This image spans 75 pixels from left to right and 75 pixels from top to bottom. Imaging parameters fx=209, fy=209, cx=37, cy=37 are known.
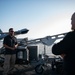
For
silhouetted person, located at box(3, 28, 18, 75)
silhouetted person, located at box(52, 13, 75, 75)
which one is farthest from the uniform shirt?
silhouetted person, located at box(52, 13, 75, 75)

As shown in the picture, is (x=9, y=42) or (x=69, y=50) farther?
(x=9, y=42)

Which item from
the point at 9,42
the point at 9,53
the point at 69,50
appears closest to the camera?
the point at 69,50

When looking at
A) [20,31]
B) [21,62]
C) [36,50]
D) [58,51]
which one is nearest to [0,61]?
[21,62]

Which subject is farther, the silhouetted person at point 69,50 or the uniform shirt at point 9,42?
the uniform shirt at point 9,42

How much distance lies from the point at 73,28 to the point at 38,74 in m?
7.33

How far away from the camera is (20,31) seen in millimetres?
27328

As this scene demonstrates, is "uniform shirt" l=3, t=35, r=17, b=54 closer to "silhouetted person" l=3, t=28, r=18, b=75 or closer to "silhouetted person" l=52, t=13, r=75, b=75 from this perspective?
"silhouetted person" l=3, t=28, r=18, b=75

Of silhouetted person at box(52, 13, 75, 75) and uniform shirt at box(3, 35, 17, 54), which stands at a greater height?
uniform shirt at box(3, 35, 17, 54)

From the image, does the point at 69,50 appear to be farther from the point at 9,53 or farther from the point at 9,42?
the point at 9,42

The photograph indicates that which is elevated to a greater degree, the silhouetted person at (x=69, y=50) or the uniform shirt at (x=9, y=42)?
the uniform shirt at (x=9, y=42)

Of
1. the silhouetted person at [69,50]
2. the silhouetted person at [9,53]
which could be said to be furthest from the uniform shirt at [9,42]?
the silhouetted person at [69,50]

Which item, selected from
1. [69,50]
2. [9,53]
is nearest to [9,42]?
[9,53]

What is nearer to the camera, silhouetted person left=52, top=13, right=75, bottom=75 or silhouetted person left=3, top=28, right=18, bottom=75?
silhouetted person left=52, top=13, right=75, bottom=75

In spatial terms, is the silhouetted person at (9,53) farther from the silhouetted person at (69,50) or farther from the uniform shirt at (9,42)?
the silhouetted person at (69,50)
